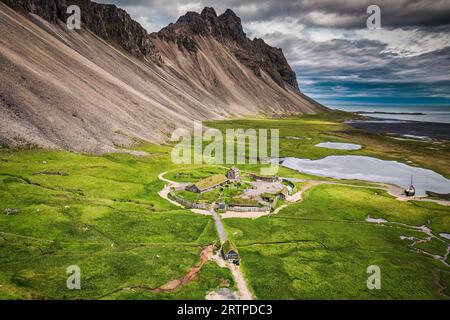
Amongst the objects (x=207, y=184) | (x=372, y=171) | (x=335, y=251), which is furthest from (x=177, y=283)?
(x=372, y=171)

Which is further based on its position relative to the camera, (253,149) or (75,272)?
(253,149)

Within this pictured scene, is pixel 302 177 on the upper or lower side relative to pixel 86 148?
lower

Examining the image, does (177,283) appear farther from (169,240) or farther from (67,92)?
(67,92)

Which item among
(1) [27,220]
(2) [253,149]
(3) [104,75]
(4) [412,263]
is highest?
(3) [104,75]

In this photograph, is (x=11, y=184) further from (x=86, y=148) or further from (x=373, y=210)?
(x=373, y=210)

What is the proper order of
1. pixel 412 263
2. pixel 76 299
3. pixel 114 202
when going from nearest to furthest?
1. pixel 76 299
2. pixel 412 263
3. pixel 114 202
